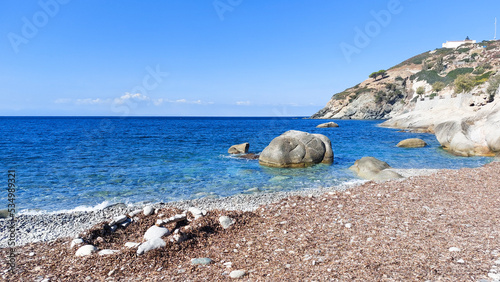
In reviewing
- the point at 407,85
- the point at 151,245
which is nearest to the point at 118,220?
the point at 151,245

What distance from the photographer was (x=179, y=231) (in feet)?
23.0

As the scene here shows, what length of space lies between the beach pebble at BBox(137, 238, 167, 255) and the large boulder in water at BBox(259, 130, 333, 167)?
13887 mm

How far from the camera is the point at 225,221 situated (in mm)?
7949

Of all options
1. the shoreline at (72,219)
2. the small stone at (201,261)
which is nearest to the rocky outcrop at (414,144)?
the shoreline at (72,219)

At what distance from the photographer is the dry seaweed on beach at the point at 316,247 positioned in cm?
504

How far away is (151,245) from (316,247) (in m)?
3.61

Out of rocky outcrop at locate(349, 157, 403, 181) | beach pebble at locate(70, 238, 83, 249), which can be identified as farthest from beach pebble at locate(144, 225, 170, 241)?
rocky outcrop at locate(349, 157, 403, 181)

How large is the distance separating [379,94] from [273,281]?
12945 cm

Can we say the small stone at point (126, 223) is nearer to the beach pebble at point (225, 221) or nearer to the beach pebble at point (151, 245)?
the beach pebble at point (151, 245)

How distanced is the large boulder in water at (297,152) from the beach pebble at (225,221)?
1205 centimetres

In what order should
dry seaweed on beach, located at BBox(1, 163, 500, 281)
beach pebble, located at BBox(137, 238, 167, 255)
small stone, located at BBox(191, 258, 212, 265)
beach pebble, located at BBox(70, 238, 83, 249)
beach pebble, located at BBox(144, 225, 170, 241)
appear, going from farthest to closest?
beach pebble, located at BBox(144, 225, 170, 241) → beach pebble, located at BBox(70, 238, 83, 249) → beach pebble, located at BBox(137, 238, 167, 255) → small stone, located at BBox(191, 258, 212, 265) → dry seaweed on beach, located at BBox(1, 163, 500, 281)

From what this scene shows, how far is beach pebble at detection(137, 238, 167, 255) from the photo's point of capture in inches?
247

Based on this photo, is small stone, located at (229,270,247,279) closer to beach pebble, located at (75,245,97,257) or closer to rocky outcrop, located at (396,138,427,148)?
beach pebble, located at (75,245,97,257)

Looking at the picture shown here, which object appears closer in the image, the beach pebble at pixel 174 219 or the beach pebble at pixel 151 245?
the beach pebble at pixel 151 245
